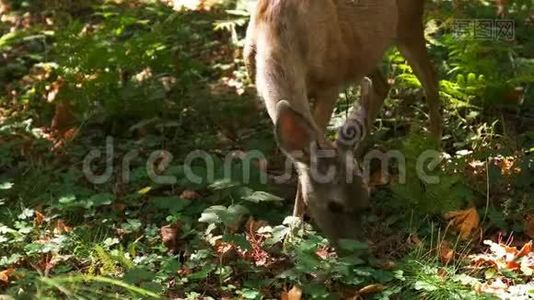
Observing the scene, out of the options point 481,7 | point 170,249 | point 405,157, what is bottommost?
point 170,249

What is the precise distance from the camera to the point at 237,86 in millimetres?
8812

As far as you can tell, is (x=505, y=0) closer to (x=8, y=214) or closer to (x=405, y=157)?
(x=405, y=157)

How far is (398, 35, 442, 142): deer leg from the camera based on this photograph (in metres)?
7.50

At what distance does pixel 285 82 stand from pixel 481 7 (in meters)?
4.18

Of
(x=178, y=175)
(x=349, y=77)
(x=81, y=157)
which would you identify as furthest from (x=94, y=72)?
(x=349, y=77)

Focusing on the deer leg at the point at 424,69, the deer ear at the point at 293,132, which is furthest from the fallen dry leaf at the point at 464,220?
the deer leg at the point at 424,69

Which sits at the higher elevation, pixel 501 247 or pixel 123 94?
pixel 123 94

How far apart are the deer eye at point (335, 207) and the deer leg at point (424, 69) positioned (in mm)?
2297

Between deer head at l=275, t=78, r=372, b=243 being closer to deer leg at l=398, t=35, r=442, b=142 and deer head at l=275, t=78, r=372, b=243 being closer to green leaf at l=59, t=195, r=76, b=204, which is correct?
green leaf at l=59, t=195, r=76, b=204

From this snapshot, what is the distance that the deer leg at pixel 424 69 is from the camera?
7.50 meters

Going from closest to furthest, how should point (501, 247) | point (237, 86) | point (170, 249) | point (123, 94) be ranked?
point (501, 247), point (170, 249), point (123, 94), point (237, 86)

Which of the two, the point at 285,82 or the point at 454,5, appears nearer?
the point at 285,82

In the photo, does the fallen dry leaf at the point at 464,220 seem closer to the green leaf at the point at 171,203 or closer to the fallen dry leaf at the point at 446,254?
the fallen dry leaf at the point at 446,254

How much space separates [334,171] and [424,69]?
2.51 metres
